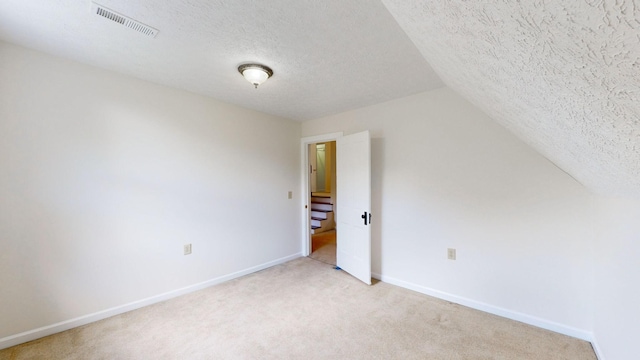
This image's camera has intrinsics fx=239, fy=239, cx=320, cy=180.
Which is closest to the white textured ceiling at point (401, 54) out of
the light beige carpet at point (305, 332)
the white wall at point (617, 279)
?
the white wall at point (617, 279)

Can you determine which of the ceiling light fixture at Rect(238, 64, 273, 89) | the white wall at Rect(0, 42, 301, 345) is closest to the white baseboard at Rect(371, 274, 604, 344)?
the white wall at Rect(0, 42, 301, 345)

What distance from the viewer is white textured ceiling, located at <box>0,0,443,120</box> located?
148cm

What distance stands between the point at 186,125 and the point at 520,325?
3966 millimetres

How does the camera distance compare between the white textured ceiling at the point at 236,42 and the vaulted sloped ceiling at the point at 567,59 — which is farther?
the white textured ceiling at the point at 236,42

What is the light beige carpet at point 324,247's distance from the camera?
3.95m

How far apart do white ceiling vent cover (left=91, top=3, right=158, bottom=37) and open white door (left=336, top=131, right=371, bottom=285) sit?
7.44 ft

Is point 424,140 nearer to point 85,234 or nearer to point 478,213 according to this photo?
point 478,213

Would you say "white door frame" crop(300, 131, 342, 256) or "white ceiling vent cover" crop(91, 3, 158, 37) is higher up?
"white ceiling vent cover" crop(91, 3, 158, 37)

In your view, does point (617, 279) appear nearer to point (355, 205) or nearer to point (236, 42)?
point (355, 205)

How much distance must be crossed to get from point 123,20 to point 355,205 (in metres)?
2.80

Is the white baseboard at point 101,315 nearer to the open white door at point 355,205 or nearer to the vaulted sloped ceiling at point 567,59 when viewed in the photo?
the open white door at point 355,205

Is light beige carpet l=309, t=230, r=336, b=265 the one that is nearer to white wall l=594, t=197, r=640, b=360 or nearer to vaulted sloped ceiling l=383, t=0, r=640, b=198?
white wall l=594, t=197, r=640, b=360

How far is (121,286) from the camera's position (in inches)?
93.7

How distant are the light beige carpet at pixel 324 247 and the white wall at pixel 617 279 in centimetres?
274
